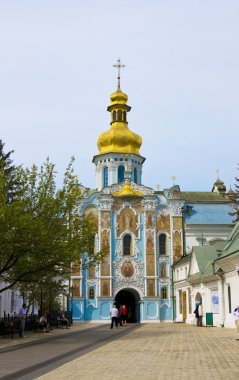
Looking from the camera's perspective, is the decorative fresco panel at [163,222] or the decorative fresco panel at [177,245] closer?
the decorative fresco panel at [177,245]

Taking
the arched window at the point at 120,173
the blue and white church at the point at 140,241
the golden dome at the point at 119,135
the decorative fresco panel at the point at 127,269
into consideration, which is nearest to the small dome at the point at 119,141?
the golden dome at the point at 119,135

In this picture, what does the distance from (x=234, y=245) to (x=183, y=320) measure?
589 inches

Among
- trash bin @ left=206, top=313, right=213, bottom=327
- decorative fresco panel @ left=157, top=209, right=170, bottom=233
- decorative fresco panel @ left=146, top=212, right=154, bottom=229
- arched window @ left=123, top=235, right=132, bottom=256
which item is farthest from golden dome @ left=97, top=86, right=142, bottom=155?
trash bin @ left=206, top=313, right=213, bottom=327

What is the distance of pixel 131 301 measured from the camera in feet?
174

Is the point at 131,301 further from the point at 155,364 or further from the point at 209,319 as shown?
the point at 155,364

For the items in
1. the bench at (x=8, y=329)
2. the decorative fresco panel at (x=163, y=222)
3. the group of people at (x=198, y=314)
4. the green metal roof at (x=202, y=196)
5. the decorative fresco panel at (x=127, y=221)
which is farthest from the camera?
the green metal roof at (x=202, y=196)

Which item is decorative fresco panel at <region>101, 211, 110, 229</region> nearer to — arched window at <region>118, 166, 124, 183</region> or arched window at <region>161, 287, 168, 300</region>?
arched window at <region>118, 166, 124, 183</region>

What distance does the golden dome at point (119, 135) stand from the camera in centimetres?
5565

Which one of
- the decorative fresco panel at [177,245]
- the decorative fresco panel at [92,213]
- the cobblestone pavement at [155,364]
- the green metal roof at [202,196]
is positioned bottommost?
the cobblestone pavement at [155,364]

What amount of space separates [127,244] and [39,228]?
92.2 ft

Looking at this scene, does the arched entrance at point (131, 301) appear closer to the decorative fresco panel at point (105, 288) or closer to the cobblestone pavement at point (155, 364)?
the decorative fresco panel at point (105, 288)

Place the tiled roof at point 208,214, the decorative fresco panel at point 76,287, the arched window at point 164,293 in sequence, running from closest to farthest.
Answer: the decorative fresco panel at point 76,287 → the arched window at point 164,293 → the tiled roof at point 208,214

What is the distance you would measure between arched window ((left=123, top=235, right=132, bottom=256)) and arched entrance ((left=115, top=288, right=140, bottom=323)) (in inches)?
133

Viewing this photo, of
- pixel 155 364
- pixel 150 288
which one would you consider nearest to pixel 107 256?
pixel 150 288
